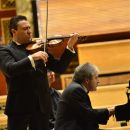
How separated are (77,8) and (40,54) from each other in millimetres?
3050

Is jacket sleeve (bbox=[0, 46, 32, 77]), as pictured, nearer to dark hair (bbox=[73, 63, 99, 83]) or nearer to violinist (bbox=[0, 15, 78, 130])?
violinist (bbox=[0, 15, 78, 130])

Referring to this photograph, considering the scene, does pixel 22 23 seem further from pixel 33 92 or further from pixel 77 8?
pixel 77 8

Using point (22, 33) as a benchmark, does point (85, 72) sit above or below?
below

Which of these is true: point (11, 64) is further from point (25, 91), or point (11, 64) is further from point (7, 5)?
point (7, 5)

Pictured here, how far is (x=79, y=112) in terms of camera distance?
2.80m

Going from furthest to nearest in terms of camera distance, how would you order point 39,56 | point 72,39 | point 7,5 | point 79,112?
point 7,5 < point 72,39 < point 79,112 < point 39,56

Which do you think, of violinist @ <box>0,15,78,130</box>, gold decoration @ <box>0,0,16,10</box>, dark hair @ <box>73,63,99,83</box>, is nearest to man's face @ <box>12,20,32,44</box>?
violinist @ <box>0,15,78,130</box>

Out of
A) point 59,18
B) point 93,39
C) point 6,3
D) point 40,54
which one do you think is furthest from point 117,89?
point 6,3

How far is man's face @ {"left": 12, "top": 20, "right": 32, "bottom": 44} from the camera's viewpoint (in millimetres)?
2861

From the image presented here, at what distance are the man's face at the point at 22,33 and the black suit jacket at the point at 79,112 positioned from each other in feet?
1.49

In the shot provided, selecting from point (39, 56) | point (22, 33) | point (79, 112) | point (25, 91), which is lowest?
point (79, 112)

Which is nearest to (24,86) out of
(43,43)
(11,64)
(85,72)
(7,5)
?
(11,64)

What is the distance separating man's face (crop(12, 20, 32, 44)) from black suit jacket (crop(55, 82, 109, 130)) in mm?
453

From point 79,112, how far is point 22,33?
26.3 inches
